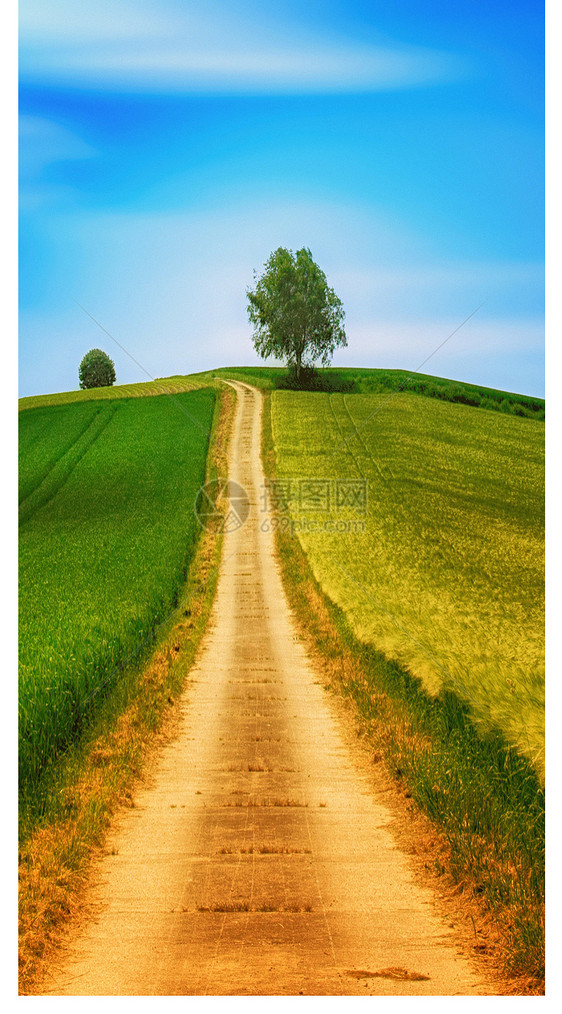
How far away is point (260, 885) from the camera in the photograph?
5.77 m

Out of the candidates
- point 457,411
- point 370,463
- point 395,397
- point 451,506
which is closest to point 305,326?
point 395,397

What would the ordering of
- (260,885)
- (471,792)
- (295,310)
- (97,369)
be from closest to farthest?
(260,885) → (471,792) → (295,310) → (97,369)

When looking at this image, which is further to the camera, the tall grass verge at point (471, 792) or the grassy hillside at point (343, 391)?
the grassy hillside at point (343, 391)

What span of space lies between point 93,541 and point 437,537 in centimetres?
1447

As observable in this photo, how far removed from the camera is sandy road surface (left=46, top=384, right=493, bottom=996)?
172 inches

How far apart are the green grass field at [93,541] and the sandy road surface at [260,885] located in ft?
5.90

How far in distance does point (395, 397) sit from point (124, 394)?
28754 millimetres

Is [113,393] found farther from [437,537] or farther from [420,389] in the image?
[437,537]

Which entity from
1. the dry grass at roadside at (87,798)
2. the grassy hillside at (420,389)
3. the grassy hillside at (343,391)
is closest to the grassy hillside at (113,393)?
the grassy hillside at (343,391)

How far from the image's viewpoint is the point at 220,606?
73.6ft

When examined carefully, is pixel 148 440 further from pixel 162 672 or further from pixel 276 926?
pixel 276 926

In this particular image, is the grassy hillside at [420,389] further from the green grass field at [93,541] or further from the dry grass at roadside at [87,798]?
the dry grass at roadside at [87,798]

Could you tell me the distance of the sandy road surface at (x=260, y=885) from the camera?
4.37 m

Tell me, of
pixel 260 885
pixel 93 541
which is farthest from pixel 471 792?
pixel 93 541
